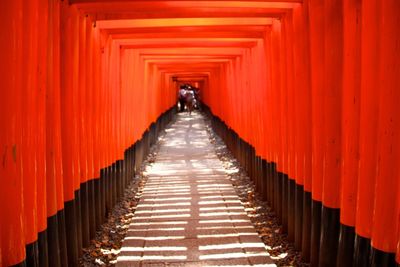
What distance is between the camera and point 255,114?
1073 centimetres

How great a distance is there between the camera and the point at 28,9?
405 centimetres

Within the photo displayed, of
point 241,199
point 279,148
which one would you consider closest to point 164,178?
point 241,199

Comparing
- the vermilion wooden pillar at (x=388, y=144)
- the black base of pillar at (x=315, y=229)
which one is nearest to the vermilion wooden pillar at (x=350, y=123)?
the vermilion wooden pillar at (x=388, y=144)

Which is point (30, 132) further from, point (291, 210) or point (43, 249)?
point (291, 210)

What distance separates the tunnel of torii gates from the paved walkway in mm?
604

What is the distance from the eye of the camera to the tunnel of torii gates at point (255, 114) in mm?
3674

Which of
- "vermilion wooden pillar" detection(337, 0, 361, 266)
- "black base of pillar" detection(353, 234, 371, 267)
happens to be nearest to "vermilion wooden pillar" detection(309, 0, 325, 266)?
"vermilion wooden pillar" detection(337, 0, 361, 266)

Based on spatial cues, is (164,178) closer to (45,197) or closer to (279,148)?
(279,148)

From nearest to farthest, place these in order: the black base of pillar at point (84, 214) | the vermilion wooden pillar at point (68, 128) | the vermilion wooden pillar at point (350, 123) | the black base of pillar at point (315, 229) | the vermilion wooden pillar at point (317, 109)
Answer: the vermilion wooden pillar at point (350, 123), the vermilion wooden pillar at point (317, 109), the black base of pillar at point (315, 229), the vermilion wooden pillar at point (68, 128), the black base of pillar at point (84, 214)

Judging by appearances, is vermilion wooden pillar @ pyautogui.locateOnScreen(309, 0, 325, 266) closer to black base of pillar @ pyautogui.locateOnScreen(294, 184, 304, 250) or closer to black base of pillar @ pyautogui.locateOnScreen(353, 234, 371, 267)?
black base of pillar @ pyautogui.locateOnScreen(294, 184, 304, 250)

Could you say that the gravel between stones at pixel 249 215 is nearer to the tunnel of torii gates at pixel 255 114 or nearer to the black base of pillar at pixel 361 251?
the tunnel of torii gates at pixel 255 114

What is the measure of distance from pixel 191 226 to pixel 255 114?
359cm

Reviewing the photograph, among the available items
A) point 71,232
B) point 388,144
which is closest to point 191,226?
point 71,232

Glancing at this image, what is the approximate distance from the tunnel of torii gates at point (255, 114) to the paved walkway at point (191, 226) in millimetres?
604
